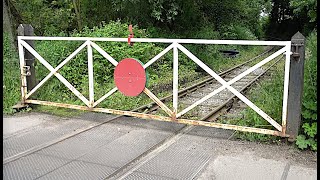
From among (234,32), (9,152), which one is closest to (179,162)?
(9,152)

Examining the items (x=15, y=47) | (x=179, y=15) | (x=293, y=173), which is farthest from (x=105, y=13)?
(x=293, y=173)

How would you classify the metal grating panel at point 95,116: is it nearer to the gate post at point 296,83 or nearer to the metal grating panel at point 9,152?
the metal grating panel at point 9,152

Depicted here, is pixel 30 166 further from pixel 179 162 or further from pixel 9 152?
pixel 179 162

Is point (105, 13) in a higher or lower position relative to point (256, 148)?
higher

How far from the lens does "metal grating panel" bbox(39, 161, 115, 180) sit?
12.5 ft

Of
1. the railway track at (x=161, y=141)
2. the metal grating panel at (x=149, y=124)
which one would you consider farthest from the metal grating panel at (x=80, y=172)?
the metal grating panel at (x=149, y=124)

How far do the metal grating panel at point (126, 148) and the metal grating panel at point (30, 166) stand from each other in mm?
370

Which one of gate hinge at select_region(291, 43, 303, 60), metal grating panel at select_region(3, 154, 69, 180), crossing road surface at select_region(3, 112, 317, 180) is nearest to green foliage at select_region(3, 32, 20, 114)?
crossing road surface at select_region(3, 112, 317, 180)

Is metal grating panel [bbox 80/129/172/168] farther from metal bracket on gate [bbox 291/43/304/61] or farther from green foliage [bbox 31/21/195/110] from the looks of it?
metal bracket on gate [bbox 291/43/304/61]

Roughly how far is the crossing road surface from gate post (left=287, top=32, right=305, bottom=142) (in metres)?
0.36

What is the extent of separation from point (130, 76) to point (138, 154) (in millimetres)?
1402

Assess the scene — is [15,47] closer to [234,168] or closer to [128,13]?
[128,13]

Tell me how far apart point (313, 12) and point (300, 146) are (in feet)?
9.23

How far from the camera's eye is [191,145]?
4.87m
